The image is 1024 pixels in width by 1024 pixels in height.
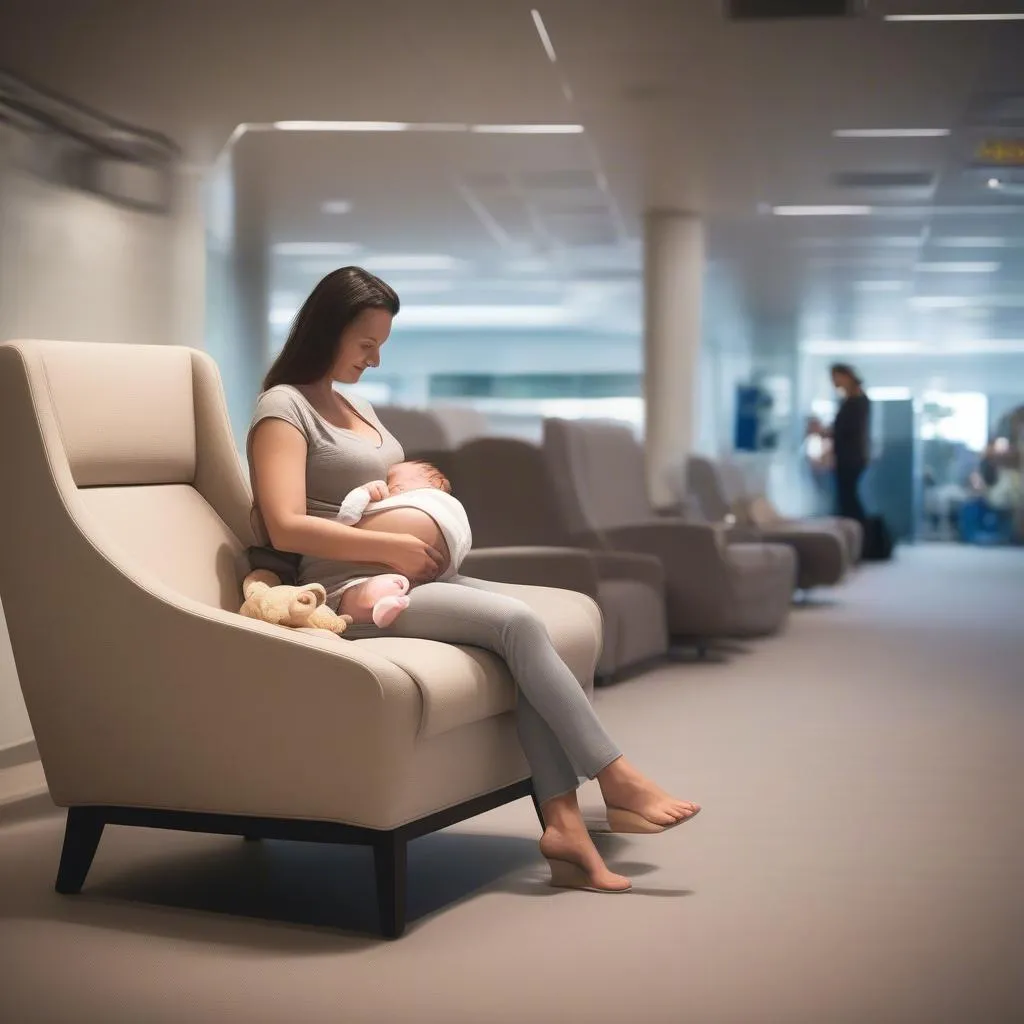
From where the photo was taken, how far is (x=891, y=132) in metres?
8.19

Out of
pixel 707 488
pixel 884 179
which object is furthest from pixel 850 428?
pixel 707 488

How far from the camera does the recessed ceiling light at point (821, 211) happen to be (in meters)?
10.5

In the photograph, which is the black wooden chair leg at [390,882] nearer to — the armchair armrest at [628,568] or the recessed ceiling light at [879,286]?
the armchair armrest at [628,568]

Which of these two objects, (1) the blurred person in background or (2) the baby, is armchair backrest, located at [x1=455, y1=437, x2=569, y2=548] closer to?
(2) the baby

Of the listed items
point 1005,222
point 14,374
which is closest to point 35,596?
point 14,374

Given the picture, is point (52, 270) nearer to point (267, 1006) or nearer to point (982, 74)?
point (267, 1006)

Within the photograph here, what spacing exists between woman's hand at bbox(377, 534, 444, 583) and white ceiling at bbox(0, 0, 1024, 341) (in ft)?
8.52

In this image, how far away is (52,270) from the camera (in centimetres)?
462

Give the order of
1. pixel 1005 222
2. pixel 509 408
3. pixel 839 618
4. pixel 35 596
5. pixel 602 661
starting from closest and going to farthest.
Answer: pixel 35 596 < pixel 602 661 < pixel 839 618 < pixel 1005 222 < pixel 509 408

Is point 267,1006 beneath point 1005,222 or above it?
beneath

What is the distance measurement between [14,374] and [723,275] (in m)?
11.5

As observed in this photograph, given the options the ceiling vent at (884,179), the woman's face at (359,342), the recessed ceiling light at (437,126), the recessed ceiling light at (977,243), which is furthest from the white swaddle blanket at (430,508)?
the recessed ceiling light at (977,243)

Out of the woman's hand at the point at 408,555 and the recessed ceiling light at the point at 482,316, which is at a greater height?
the recessed ceiling light at the point at 482,316

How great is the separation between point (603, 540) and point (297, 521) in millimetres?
3358
